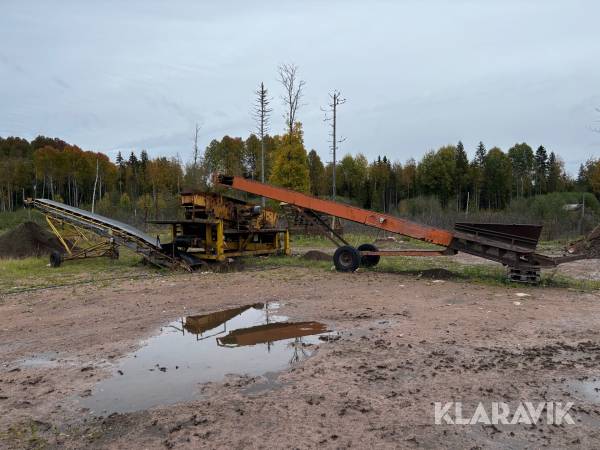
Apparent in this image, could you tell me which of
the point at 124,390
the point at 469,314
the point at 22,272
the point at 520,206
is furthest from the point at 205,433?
the point at 520,206

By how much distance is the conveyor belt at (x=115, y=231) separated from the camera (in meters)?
13.2

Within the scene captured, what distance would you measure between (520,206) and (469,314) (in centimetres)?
4081

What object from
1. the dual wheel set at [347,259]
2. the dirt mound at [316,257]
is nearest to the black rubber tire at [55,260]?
the dirt mound at [316,257]

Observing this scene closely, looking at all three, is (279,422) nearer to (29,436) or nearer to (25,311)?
(29,436)

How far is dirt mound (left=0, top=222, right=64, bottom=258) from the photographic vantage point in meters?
17.3

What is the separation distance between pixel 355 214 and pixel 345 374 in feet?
24.7

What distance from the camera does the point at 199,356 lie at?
215 inches

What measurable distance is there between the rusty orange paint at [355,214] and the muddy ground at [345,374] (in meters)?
2.22

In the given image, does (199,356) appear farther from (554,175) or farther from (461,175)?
(554,175)

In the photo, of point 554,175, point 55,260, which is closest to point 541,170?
point 554,175

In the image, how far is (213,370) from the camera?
194 inches

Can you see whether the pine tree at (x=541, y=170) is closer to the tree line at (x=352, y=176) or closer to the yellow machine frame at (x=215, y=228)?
the tree line at (x=352, y=176)

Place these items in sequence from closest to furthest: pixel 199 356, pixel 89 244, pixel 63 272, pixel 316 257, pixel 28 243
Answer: pixel 199 356
pixel 63 272
pixel 316 257
pixel 89 244
pixel 28 243

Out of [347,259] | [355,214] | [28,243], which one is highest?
[355,214]
